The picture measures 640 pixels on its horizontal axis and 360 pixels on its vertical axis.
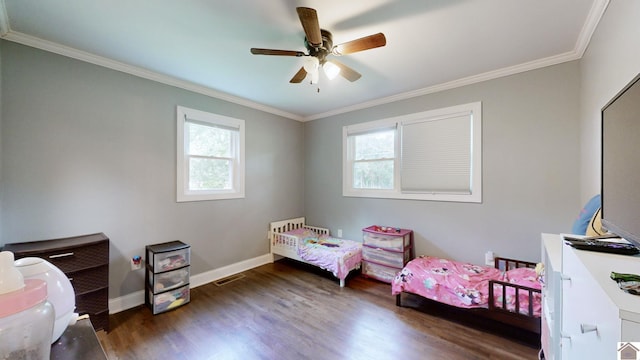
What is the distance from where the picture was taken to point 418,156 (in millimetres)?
3238

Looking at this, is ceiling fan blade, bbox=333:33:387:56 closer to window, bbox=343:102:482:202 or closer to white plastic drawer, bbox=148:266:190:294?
window, bbox=343:102:482:202

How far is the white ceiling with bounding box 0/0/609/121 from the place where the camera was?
169 cm

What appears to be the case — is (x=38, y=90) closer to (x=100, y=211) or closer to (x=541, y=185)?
(x=100, y=211)

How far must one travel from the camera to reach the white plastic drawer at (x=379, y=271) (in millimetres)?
3109

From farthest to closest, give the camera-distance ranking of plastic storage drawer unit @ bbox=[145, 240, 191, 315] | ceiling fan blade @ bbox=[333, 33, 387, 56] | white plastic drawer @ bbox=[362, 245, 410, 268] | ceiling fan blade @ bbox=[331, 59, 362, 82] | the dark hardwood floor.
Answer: white plastic drawer @ bbox=[362, 245, 410, 268], plastic storage drawer unit @ bbox=[145, 240, 191, 315], ceiling fan blade @ bbox=[331, 59, 362, 82], the dark hardwood floor, ceiling fan blade @ bbox=[333, 33, 387, 56]

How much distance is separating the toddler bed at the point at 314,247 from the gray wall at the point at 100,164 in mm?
676

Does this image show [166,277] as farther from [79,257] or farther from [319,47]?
[319,47]

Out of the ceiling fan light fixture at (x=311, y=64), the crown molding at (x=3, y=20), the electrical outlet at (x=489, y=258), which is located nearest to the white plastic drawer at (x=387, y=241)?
the electrical outlet at (x=489, y=258)

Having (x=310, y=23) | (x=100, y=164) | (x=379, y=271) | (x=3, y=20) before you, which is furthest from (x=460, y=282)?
(x=3, y=20)

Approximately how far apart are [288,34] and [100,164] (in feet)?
7.38

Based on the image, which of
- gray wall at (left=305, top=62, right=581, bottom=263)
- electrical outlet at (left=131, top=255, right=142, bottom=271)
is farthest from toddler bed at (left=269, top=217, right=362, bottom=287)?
electrical outlet at (left=131, top=255, right=142, bottom=271)

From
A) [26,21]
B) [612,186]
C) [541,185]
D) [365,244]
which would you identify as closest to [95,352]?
[612,186]

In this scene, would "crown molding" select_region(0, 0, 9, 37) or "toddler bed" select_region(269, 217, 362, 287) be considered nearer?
"crown molding" select_region(0, 0, 9, 37)

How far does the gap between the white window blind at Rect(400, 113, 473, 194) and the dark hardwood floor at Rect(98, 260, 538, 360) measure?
1.46m
